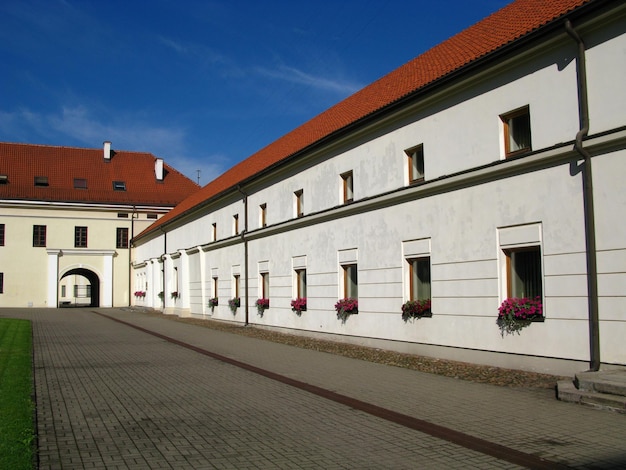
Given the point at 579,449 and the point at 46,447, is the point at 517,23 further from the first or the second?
the point at 46,447

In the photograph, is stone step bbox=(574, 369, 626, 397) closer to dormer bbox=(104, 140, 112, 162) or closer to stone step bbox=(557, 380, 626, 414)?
stone step bbox=(557, 380, 626, 414)

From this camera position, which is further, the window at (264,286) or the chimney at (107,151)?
the chimney at (107,151)

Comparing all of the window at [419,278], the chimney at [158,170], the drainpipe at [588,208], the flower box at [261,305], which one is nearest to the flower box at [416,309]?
the window at [419,278]

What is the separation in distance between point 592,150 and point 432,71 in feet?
20.9

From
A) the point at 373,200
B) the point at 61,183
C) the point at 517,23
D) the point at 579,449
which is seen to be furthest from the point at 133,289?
the point at 579,449

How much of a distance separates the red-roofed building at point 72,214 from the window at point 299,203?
32245 millimetres

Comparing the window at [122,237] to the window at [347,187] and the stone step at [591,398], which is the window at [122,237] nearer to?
the window at [347,187]

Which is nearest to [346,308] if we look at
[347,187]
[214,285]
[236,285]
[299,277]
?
[347,187]

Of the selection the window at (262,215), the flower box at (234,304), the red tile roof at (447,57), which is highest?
the red tile roof at (447,57)

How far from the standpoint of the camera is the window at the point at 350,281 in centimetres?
1756

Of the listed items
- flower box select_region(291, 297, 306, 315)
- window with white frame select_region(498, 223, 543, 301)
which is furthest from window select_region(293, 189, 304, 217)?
window with white frame select_region(498, 223, 543, 301)

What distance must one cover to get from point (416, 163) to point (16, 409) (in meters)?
10.4

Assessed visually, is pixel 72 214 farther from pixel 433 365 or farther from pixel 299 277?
pixel 433 365

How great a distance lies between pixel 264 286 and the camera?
24297 millimetres
